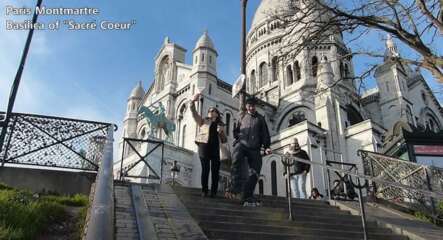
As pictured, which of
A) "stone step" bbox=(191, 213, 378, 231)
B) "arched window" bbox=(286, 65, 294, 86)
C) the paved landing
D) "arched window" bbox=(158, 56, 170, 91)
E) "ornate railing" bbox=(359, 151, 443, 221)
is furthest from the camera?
"arched window" bbox=(286, 65, 294, 86)

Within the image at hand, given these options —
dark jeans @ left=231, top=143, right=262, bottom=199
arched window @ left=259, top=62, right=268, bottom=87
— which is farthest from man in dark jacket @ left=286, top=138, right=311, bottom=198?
arched window @ left=259, top=62, right=268, bottom=87

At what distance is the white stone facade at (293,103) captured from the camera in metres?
27.4

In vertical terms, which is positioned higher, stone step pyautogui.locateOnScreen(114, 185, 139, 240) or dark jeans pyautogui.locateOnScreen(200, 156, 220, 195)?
dark jeans pyautogui.locateOnScreen(200, 156, 220, 195)

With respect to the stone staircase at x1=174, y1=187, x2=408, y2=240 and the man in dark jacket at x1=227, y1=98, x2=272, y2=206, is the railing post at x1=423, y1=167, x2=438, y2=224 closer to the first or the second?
the stone staircase at x1=174, y1=187, x2=408, y2=240

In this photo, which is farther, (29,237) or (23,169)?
(23,169)

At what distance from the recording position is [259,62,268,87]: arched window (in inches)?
1642

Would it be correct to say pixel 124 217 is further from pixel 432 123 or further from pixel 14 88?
pixel 432 123

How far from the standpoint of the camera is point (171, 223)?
524 centimetres

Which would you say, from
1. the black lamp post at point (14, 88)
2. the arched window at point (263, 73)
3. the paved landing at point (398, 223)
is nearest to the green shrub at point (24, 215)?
the black lamp post at point (14, 88)

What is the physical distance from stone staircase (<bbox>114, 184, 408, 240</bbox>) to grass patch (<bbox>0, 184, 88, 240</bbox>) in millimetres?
933

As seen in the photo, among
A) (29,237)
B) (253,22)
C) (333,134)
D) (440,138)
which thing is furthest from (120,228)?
(253,22)

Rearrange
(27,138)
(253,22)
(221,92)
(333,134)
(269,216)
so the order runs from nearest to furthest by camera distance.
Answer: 1. (269,216)
2. (27,138)
3. (333,134)
4. (221,92)
5. (253,22)

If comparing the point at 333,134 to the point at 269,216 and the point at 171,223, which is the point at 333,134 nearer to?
the point at 269,216

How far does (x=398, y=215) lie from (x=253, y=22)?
42.6 meters
